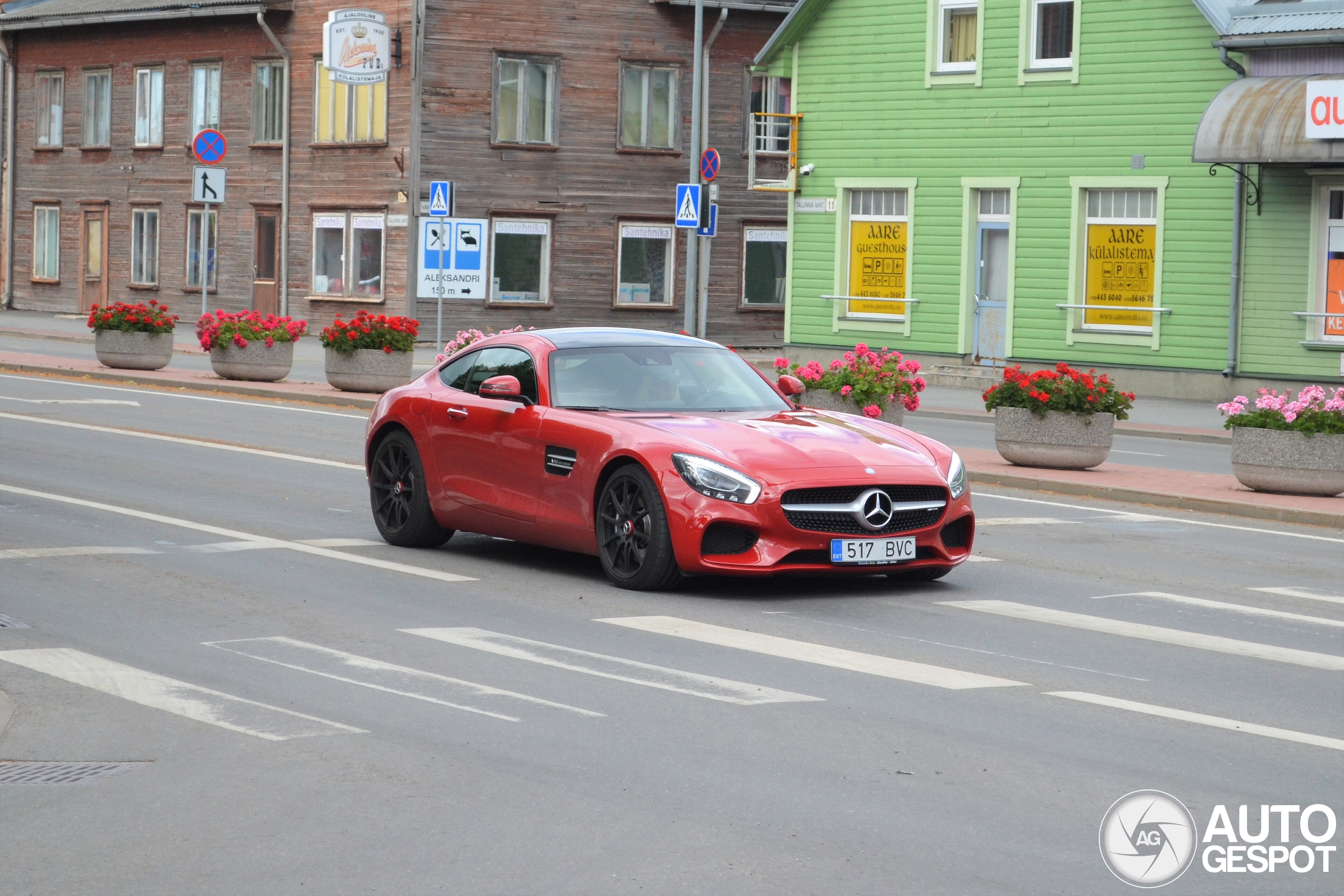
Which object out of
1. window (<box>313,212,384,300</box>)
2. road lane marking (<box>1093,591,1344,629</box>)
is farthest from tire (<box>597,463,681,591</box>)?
window (<box>313,212,384,300</box>)

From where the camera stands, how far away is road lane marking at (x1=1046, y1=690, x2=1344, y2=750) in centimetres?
727

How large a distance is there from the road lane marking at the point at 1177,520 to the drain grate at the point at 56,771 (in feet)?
31.8

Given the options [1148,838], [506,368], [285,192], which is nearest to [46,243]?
[285,192]

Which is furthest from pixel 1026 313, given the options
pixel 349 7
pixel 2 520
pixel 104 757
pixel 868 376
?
pixel 104 757

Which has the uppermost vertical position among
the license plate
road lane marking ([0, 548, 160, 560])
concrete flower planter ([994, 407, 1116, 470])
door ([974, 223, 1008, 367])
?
door ([974, 223, 1008, 367])

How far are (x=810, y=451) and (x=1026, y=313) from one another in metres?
23.1

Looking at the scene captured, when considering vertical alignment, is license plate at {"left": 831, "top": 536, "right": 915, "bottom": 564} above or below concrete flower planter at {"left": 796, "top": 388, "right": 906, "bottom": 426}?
below

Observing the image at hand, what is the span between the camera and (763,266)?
47781 millimetres

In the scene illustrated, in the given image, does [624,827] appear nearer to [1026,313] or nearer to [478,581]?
[478,581]

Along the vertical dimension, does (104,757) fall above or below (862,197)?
below

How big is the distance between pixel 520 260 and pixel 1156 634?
117 ft

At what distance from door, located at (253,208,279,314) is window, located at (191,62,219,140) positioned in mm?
3057

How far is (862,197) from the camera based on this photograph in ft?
118

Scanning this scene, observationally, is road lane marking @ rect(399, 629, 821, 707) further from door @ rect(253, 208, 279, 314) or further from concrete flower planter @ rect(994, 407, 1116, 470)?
door @ rect(253, 208, 279, 314)
